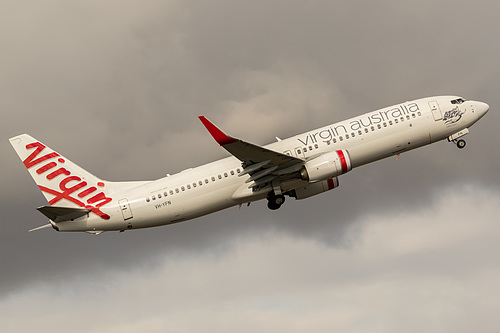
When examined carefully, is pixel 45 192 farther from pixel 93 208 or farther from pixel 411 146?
pixel 411 146

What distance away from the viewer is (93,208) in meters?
58.3

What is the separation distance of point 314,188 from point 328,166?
254 inches

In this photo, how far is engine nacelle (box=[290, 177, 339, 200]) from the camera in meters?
62.7

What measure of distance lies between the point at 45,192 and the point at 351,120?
27074 mm

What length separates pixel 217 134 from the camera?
5241 centimetres

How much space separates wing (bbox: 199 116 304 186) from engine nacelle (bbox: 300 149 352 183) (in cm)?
115

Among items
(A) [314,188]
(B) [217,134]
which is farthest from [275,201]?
(B) [217,134]

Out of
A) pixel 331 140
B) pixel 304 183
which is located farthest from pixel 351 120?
pixel 304 183

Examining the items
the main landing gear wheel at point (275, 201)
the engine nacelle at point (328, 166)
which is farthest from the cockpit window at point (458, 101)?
the main landing gear wheel at point (275, 201)

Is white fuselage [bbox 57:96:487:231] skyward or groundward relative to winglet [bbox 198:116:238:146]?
groundward

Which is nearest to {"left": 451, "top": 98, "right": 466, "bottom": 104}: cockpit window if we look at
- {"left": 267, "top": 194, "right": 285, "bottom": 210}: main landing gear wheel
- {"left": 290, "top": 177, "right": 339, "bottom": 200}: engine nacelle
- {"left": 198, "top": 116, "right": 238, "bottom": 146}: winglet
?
{"left": 290, "top": 177, "right": 339, "bottom": 200}: engine nacelle

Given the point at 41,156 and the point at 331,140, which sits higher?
the point at 41,156

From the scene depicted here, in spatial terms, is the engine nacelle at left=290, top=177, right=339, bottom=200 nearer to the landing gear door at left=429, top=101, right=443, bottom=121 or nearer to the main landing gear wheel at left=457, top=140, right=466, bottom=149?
the landing gear door at left=429, top=101, right=443, bottom=121

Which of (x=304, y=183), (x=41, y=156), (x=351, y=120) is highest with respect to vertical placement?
(x=41, y=156)
